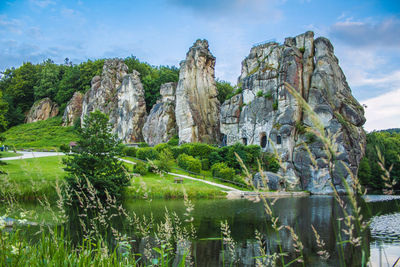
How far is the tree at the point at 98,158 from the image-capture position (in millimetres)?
19547

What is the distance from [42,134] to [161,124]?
26.5 m

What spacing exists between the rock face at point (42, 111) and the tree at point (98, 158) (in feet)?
200

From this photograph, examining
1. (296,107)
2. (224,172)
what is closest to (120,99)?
(224,172)

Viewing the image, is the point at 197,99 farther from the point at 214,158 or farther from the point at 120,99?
the point at 120,99

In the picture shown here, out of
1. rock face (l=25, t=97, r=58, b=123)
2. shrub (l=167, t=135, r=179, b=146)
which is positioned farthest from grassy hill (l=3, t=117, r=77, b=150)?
shrub (l=167, t=135, r=179, b=146)

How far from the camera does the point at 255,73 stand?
4831cm

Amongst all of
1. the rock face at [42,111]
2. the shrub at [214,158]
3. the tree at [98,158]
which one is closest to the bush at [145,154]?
the shrub at [214,158]

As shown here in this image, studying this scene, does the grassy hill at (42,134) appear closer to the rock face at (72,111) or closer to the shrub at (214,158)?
the rock face at (72,111)

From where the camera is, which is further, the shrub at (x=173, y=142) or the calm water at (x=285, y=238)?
the shrub at (x=173, y=142)

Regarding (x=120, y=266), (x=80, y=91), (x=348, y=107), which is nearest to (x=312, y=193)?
(x=348, y=107)

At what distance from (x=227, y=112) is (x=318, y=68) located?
1619 centimetres

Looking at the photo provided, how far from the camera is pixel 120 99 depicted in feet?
202

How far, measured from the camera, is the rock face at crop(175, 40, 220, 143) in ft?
166

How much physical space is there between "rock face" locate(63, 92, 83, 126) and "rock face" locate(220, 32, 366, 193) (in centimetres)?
3835
